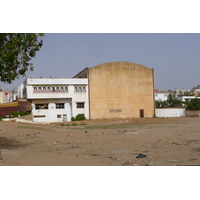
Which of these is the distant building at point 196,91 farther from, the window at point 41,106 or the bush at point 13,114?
the bush at point 13,114

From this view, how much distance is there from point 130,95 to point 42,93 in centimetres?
1365

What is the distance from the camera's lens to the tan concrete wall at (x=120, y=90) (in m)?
38.5

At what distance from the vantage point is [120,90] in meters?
39.5

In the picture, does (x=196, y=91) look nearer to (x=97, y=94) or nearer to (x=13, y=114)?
(x=97, y=94)

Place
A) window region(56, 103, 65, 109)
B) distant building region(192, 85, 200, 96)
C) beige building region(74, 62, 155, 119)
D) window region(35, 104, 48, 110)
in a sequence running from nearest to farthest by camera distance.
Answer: window region(35, 104, 48, 110)
window region(56, 103, 65, 109)
beige building region(74, 62, 155, 119)
distant building region(192, 85, 200, 96)

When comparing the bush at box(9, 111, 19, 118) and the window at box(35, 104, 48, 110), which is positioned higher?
the window at box(35, 104, 48, 110)

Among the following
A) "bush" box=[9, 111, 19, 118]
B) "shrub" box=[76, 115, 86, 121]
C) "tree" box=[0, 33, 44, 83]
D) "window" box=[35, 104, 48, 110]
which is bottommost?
"shrub" box=[76, 115, 86, 121]

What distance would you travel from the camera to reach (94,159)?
870cm

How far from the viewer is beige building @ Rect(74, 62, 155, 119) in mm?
38406

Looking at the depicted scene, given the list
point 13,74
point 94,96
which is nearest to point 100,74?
point 94,96

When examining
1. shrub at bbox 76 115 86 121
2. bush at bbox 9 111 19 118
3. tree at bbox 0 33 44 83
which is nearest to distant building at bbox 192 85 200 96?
shrub at bbox 76 115 86 121

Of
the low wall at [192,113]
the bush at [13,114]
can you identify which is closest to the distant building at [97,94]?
the bush at [13,114]

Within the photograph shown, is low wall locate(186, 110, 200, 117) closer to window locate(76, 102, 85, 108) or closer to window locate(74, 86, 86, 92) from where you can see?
window locate(76, 102, 85, 108)

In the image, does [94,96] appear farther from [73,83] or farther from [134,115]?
[134,115]
